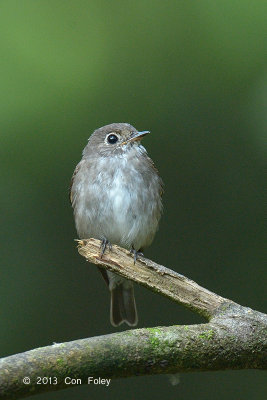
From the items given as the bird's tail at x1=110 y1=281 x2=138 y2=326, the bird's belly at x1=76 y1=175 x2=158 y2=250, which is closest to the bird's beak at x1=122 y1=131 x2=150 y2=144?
the bird's belly at x1=76 y1=175 x2=158 y2=250

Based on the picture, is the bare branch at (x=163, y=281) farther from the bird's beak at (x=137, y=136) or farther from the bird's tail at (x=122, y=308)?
the bird's tail at (x=122, y=308)

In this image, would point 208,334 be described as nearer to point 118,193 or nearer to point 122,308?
point 118,193

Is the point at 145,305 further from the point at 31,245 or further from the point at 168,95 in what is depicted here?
the point at 168,95

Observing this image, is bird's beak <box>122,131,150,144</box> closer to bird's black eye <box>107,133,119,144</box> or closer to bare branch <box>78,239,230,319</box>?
bird's black eye <box>107,133,119,144</box>

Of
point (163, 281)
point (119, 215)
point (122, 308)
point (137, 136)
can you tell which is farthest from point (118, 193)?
point (163, 281)

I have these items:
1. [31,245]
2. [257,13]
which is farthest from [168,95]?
[31,245]

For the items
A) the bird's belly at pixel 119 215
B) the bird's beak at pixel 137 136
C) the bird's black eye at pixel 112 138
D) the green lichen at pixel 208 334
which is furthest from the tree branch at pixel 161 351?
the bird's black eye at pixel 112 138

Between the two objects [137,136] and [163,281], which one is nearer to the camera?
[163,281]
